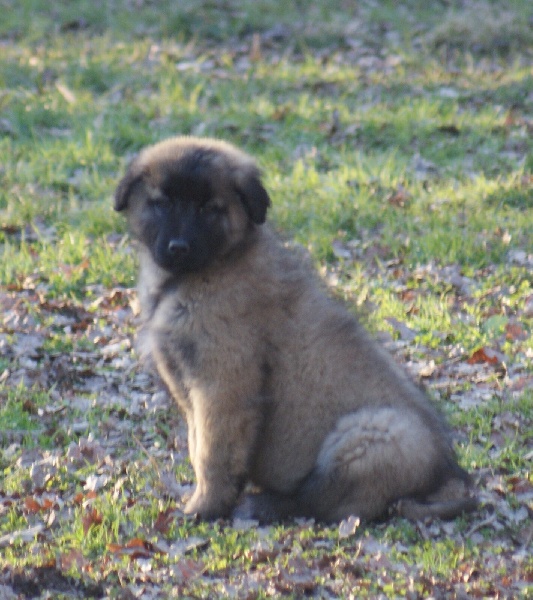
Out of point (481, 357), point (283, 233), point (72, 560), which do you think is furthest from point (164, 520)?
point (481, 357)

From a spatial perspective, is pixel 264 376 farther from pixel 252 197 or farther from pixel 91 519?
pixel 91 519

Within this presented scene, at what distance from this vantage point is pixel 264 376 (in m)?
5.05

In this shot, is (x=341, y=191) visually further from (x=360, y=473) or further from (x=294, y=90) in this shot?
(x=360, y=473)

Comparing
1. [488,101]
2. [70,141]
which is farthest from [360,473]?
[488,101]

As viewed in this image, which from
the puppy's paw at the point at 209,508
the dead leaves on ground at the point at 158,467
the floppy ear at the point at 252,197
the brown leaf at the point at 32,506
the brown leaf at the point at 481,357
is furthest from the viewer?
the brown leaf at the point at 481,357

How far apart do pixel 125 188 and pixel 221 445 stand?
1431 millimetres

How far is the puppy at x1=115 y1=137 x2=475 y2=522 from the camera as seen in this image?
16.3 feet

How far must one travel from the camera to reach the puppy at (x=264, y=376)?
4969 millimetres

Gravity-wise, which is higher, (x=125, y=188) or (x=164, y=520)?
(x=125, y=188)

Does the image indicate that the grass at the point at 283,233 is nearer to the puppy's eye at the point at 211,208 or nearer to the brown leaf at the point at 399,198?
the brown leaf at the point at 399,198

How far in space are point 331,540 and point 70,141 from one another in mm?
6909

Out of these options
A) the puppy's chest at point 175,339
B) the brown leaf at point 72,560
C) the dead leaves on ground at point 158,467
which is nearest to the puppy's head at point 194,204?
the puppy's chest at point 175,339

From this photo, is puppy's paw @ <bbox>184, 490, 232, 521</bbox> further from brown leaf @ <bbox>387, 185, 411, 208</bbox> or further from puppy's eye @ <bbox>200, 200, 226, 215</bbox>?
brown leaf @ <bbox>387, 185, 411, 208</bbox>

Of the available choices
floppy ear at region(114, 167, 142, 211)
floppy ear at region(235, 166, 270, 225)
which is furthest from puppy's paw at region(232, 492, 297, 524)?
floppy ear at region(114, 167, 142, 211)
